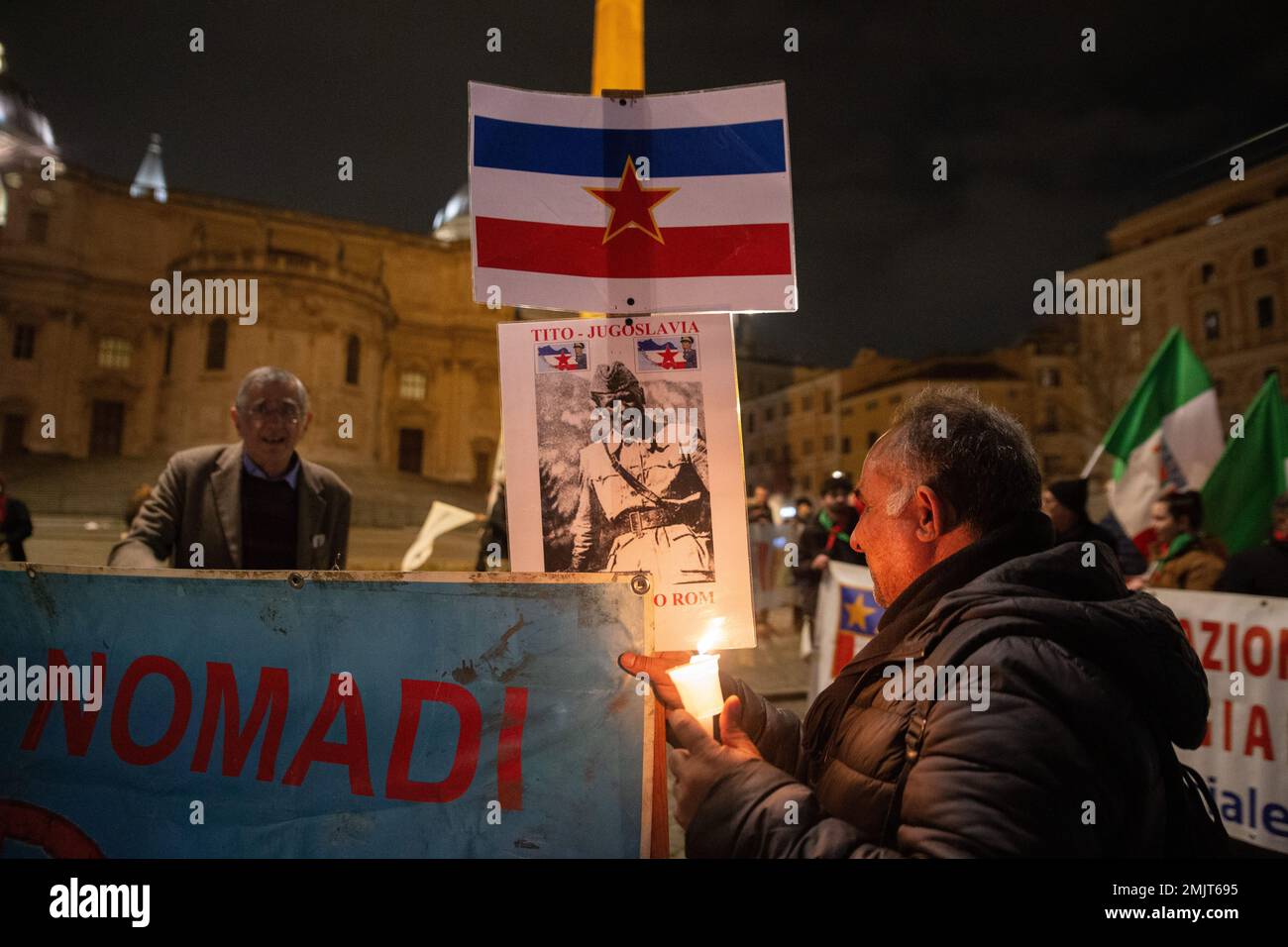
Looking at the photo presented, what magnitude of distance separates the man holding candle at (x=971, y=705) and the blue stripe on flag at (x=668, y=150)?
897mm

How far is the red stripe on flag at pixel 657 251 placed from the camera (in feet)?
7.40

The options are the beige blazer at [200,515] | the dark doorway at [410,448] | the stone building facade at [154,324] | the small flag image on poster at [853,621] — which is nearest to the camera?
the beige blazer at [200,515]

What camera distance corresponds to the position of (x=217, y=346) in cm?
4816

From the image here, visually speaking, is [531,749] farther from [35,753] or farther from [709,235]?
[709,235]

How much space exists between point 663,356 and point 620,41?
6.07ft

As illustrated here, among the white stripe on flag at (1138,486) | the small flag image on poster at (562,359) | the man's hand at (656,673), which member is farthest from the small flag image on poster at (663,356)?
the white stripe on flag at (1138,486)

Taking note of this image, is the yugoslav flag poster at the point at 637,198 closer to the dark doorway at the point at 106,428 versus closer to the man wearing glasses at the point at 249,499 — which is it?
the man wearing glasses at the point at 249,499

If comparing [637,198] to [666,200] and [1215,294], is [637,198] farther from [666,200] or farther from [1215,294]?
[1215,294]

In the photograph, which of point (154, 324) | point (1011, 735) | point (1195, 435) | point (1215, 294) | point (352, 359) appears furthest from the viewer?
point (352, 359)

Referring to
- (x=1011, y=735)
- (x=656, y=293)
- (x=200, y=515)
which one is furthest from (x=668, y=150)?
(x=200, y=515)
